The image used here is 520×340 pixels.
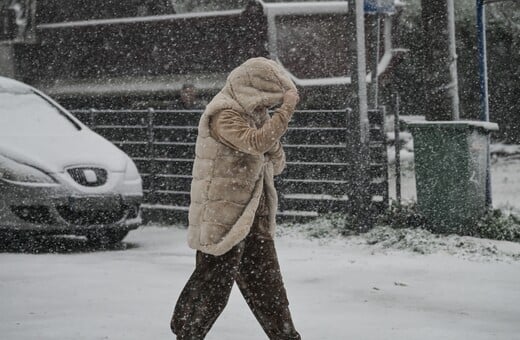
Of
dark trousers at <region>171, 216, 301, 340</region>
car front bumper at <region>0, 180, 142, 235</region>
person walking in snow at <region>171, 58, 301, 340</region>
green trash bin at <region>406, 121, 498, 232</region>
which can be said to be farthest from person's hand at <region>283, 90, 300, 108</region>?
green trash bin at <region>406, 121, 498, 232</region>

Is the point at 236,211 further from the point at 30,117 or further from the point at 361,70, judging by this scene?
the point at 30,117

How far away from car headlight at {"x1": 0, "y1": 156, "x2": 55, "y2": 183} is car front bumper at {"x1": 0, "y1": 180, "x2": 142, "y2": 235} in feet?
0.18

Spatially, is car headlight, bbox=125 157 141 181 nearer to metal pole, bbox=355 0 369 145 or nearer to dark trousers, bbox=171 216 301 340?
metal pole, bbox=355 0 369 145

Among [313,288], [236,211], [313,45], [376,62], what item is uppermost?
[313,45]

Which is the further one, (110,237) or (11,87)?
(11,87)

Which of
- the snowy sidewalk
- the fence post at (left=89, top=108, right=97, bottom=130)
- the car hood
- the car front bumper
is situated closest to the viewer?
the snowy sidewalk

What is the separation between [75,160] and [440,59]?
11.9ft

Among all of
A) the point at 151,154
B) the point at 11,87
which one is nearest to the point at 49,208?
the point at 11,87

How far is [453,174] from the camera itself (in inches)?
358

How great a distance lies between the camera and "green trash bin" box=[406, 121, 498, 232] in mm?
8992

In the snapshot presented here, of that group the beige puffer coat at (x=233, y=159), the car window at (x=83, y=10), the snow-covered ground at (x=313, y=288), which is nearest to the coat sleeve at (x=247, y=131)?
the beige puffer coat at (x=233, y=159)

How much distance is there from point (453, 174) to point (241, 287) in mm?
4654

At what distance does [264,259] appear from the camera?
4.79 m

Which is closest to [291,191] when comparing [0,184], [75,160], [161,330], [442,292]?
[75,160]
